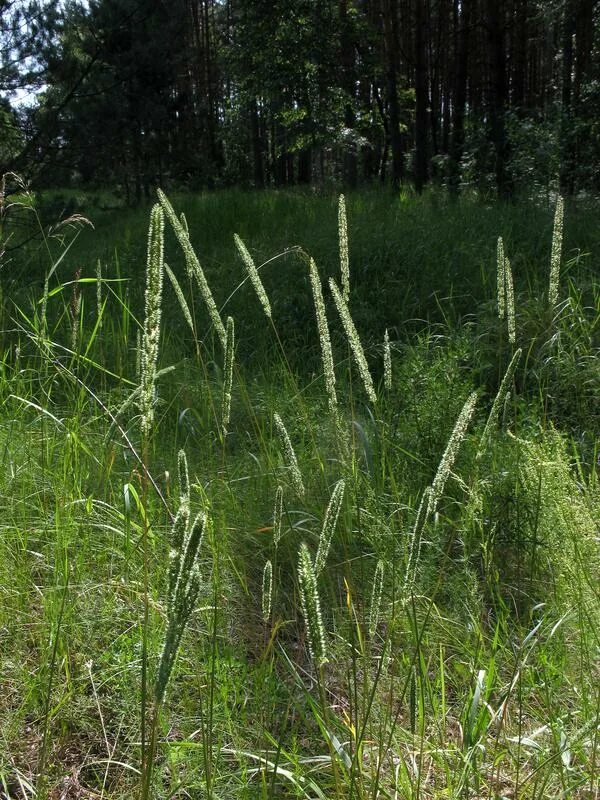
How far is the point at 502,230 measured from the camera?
5758 mm

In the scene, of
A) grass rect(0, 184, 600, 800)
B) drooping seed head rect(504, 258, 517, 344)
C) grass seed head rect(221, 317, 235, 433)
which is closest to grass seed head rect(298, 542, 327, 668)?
grass rect(0, 184, 600, 800)

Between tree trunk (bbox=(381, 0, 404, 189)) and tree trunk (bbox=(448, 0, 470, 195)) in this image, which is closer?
tree trunk (bbox=(448, 0, 470, 195))

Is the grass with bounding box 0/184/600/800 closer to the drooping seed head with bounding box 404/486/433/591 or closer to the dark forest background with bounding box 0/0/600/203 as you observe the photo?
the drooping seed head with bounding box 404/486/433/591

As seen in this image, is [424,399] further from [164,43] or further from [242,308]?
[164,43]

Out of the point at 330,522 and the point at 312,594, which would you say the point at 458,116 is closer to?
the point at 330,522

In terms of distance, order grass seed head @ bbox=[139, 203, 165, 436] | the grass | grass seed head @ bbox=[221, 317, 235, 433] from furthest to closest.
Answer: the grass, grass seed head @ bbox=[221, 317, 235, 433], grass seed head @ bbox=[139, 203, 165, 436]


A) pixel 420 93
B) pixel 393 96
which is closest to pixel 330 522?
pixel 420 93

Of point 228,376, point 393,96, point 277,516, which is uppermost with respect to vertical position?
point 393,96

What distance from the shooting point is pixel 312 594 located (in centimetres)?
78

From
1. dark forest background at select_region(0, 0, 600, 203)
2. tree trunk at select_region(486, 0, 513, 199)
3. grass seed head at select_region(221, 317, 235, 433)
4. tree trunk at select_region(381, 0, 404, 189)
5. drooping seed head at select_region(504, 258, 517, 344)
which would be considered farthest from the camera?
tree trunk at select_region(381, 0, 404, 189)

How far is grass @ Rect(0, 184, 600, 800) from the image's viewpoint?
1.22 m

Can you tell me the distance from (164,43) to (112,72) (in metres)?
2.46

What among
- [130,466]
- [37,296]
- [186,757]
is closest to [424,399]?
[130,466]

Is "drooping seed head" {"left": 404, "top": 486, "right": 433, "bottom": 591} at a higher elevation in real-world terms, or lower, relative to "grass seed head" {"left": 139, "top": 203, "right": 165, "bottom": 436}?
lower
